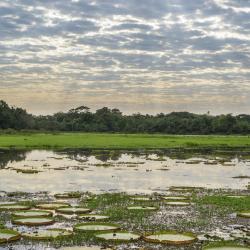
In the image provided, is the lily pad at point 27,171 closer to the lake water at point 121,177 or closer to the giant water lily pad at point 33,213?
the lake water at point 121,177

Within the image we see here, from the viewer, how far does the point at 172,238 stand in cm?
1281

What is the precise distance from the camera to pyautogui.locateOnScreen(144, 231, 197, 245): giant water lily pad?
40.9ft

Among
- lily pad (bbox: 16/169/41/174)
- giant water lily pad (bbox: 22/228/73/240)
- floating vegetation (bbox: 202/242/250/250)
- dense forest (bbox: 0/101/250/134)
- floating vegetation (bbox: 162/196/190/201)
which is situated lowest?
floating vegetation (bbox: 202/242/250/250)

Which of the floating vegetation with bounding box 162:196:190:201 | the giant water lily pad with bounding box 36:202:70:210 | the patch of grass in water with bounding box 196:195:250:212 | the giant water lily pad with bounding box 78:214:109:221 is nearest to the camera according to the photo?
the giant water lily pad with bounding box 78:214:109:221

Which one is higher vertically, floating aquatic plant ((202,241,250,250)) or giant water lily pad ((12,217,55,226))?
giant water lily pad ((12,217,55,226))

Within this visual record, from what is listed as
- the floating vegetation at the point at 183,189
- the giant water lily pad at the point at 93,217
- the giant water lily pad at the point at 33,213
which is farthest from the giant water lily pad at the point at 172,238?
the floating vegetation at the point at 183,189

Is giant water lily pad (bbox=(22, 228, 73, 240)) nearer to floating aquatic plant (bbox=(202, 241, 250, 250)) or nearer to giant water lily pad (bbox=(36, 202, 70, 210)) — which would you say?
floating aquatic plant (bbox=(202, 241, 250, 250))

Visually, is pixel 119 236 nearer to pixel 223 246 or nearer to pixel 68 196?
pixel 223 246

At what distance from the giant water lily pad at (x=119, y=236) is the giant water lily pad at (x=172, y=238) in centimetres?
36

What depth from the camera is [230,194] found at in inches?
898

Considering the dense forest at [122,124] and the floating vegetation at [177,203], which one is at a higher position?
the dense forest at [122,124]

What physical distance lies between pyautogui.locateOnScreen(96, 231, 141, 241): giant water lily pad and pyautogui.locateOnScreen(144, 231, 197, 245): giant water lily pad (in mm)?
363

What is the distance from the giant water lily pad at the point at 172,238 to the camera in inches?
490

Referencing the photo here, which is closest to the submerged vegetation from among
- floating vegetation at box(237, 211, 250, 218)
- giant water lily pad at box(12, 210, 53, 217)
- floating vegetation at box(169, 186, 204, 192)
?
giant water lily pad at box(12, 210, 53, 217)
